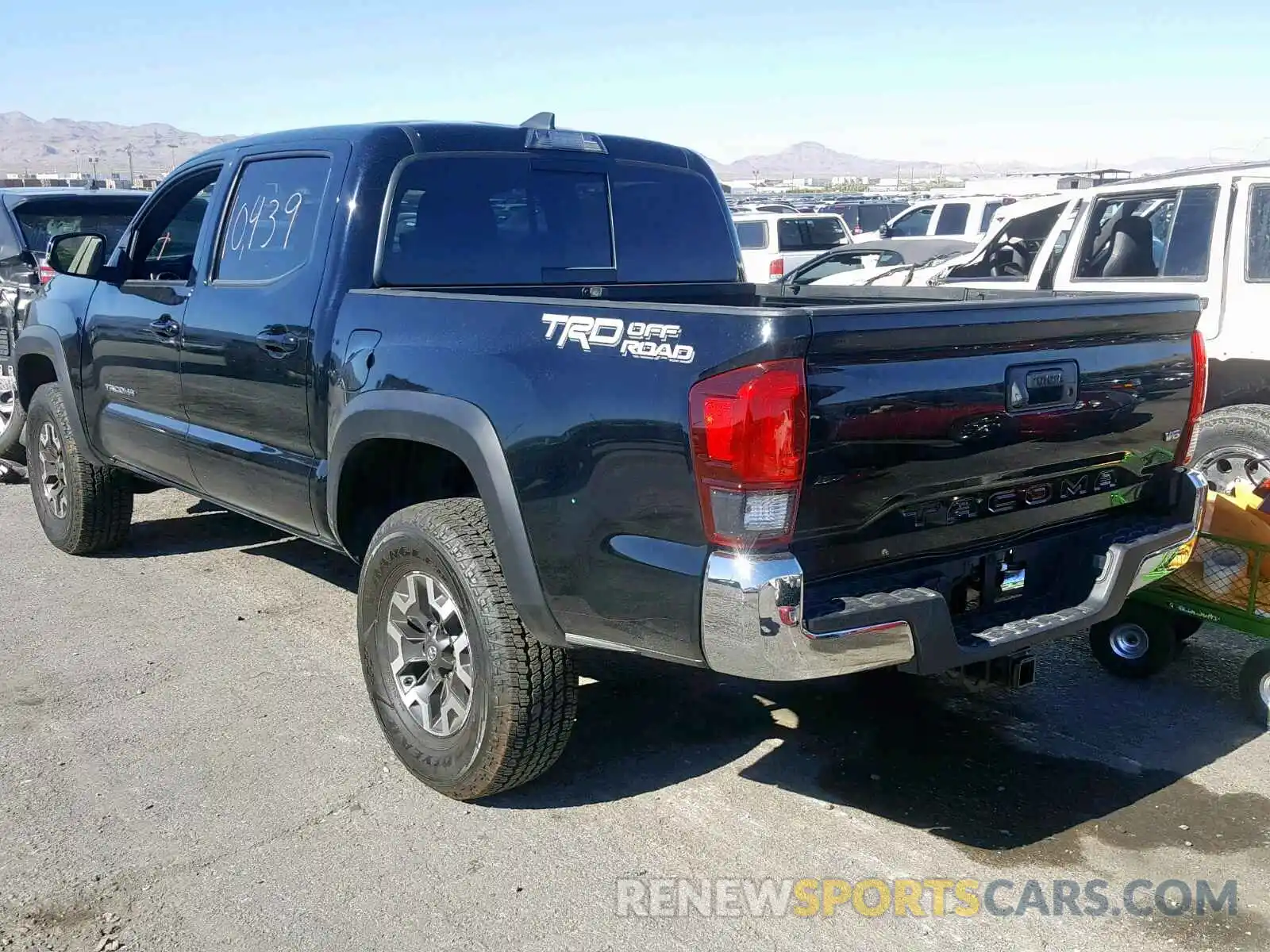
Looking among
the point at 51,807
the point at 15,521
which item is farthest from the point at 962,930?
Result: the point at 15,521

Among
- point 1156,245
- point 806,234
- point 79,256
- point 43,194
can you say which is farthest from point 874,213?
point 79,256

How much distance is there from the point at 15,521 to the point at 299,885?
4864 millimetres

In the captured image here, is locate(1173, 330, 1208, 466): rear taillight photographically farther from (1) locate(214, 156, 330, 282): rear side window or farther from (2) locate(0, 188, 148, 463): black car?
(2) locate(0, 188, 148, 463): black car

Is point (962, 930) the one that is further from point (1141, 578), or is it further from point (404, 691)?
point (404, 691)

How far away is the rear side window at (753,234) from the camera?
58.1 feet

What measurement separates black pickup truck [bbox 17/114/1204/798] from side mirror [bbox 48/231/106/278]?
0.47 meters

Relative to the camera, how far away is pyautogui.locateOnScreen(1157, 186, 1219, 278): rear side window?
6234mm

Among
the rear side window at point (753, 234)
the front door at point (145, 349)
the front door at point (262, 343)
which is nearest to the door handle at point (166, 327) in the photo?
the front door at point (145, 349)

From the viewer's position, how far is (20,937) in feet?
9.98

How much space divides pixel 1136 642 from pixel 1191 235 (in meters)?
2.62

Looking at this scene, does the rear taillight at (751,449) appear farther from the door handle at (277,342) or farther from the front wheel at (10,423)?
the front wheel at (10,423)

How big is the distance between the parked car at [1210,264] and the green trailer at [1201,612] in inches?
48.3

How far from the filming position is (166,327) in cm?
495

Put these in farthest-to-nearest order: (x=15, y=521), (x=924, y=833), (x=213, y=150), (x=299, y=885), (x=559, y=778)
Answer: (x=15, y=521)
(x=213, y=150)
(x=559, y=778)
(x=924, y=833)
(x=299, y=885)
